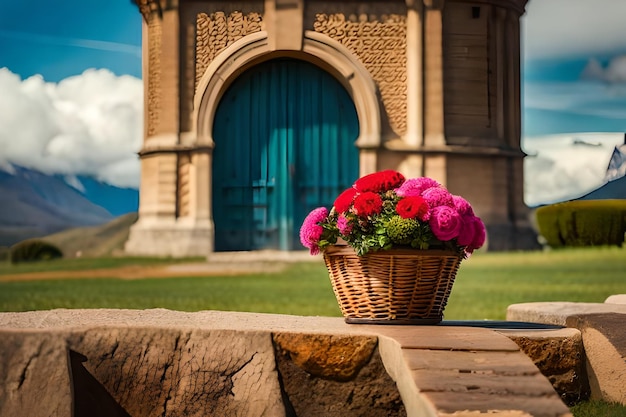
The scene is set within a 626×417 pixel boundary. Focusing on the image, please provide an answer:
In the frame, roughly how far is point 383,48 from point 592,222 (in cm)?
444

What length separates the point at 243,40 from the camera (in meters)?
14.6

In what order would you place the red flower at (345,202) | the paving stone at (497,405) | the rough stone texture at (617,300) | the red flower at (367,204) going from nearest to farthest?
the paving stone at (497,405)
the red flower at (367,204)
the red flower at (345,202)
the rough stone texture at (617,300)

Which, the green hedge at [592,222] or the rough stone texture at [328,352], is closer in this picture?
the rough stone texture at [328,352]

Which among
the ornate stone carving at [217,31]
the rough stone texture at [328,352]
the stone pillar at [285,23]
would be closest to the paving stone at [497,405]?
the rough stone texture at [328,352]

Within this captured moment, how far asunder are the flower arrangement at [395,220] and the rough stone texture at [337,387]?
0.58 meters

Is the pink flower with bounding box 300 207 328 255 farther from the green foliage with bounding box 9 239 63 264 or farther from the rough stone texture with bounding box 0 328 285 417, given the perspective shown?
the green foliage with bounding box 9 239 63 264

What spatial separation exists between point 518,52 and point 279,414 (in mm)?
13190

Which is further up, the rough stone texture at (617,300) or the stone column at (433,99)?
the stone column at (433,99)

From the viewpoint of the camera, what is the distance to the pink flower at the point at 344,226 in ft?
15.6

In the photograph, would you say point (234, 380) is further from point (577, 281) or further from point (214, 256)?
point (214, 256)

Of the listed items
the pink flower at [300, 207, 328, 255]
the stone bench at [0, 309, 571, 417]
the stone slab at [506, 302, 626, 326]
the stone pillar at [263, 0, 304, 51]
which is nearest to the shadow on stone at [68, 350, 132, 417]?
the stone bench at [0, 309, 571, 417]

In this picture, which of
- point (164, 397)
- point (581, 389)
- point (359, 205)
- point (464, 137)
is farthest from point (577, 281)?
point (164, 397)

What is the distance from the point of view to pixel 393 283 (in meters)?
4.70

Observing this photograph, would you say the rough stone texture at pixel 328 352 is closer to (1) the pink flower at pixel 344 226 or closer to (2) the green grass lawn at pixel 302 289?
(1) the pink flower at pixel 344 226
